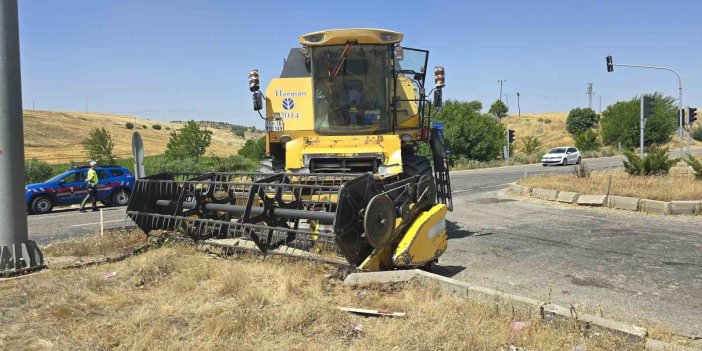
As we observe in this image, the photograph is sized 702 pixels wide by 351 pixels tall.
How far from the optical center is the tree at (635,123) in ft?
161

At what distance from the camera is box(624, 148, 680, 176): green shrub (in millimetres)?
16219

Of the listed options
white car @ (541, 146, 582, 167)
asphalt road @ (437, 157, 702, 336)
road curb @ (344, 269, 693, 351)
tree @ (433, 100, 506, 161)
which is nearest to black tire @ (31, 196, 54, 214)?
asphalt road @ (437, 157, 702, 336)

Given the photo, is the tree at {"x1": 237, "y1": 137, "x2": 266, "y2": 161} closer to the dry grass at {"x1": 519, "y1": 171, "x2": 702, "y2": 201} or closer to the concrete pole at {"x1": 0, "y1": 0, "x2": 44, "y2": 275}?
the dry grass at {"x1": 519, "y1": 171, "x2": 702, "y2": 201}

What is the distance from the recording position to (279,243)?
6996mm

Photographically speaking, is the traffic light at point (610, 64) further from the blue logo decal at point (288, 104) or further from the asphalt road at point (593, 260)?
the blue logo decal at point (288, 104)

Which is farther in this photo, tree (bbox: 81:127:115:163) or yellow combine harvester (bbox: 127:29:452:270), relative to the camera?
tree (bbox: 81:127:115:163)

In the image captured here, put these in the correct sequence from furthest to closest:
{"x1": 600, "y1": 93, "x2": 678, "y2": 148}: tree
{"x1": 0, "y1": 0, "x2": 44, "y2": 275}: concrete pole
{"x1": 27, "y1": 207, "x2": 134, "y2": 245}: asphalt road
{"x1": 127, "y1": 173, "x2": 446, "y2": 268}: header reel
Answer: {"x1": 600, "y1": 93, "x2": 678, "y2": 148}: tree → {"x1": 27, "y1": 207, "x2": 134, "y2": 245}: asphalt road → {"x1": 0, "y1": 0, "x2": 44, "y2": 275}: concrete pole → {"x1": 127, "y1": 173, "x2": 446, "y2": 268}: header reel

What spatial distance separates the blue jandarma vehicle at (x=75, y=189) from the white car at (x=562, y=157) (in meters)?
30.3

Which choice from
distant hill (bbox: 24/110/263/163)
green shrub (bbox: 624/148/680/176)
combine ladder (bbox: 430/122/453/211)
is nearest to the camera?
combine ladder (bbox: 430/122/453/211)

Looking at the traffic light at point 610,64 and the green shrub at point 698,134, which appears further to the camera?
the green shrub at point 698,134

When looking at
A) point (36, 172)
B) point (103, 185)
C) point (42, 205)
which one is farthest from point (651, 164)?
point (36, 172)

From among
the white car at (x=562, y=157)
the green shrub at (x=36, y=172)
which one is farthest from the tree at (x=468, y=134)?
the green shrub at (x=36, y=172)

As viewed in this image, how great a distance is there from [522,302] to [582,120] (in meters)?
92.1

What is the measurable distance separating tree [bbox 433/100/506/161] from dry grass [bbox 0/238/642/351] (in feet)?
129
